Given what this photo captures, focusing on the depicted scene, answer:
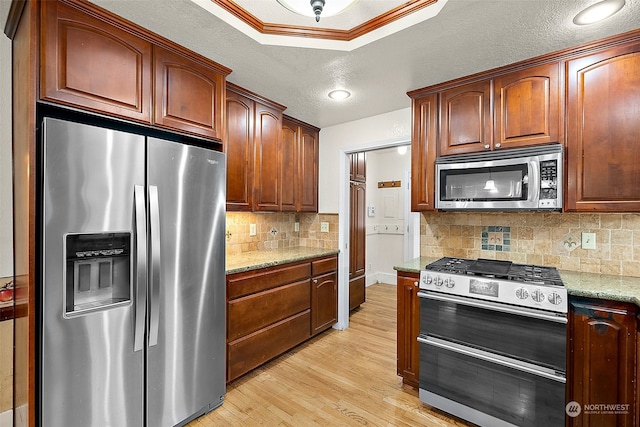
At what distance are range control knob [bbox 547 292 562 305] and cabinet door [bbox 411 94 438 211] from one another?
997mm

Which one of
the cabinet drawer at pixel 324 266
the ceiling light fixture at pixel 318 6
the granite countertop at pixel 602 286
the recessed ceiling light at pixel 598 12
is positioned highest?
the recessed ceiling light at pixel 598 12

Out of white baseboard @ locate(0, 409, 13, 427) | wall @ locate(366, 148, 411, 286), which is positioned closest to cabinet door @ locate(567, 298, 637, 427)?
white baseboard @ locate(0, 409, 13, 427)

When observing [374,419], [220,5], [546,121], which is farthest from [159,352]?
[546,121]

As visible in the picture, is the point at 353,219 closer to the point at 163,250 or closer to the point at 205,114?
the point at 205,114

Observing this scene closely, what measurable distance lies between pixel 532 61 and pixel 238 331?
286cm

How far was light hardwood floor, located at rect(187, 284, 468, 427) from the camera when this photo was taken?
1.97m

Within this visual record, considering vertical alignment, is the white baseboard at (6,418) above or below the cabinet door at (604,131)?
below

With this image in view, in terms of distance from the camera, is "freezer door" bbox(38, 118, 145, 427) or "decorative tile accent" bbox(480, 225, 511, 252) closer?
"freezer door" bbox(38, 118, 145, 427)

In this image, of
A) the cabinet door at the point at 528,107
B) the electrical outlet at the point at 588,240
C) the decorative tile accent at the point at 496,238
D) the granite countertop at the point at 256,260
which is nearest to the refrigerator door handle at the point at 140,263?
the granite countertop at the point at 256,260

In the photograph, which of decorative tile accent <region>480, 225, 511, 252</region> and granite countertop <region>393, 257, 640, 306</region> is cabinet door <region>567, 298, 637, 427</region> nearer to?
granite countertop <region>393, 257, 640, 306</region>

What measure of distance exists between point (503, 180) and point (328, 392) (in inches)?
79.1

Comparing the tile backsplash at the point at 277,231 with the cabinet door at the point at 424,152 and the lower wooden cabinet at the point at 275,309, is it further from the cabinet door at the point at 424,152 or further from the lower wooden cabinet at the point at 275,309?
the cabinet door at the point at 424,152

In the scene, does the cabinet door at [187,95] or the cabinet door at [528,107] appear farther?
the cabinet door at [528,107]

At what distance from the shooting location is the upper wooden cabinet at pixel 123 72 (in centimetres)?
142
